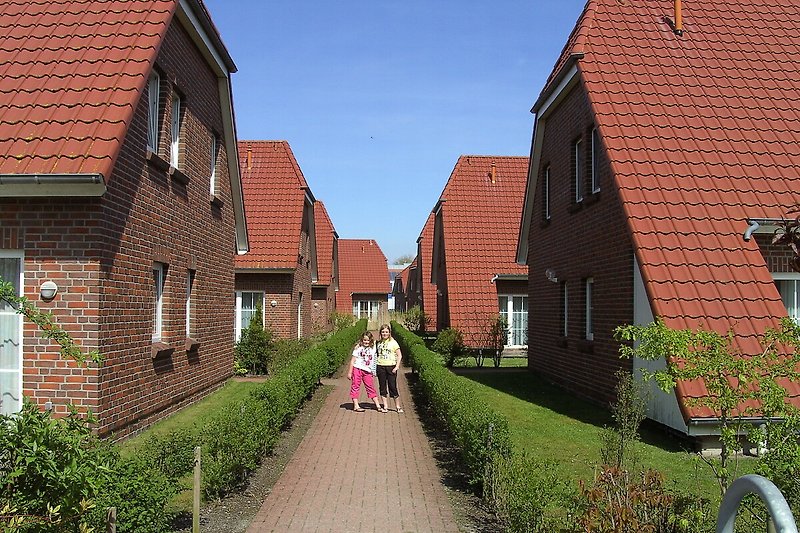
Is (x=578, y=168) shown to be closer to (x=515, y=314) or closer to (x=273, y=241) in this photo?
(x=273, y=241)

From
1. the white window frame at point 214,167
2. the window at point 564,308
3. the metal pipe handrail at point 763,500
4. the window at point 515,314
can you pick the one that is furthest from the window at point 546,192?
the metal pipe handrail at point 763,500

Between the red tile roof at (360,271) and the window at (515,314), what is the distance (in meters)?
25.9

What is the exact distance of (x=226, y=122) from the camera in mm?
15742

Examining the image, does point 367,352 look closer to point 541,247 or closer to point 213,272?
point 213,272

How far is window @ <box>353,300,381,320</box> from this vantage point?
2194 inches

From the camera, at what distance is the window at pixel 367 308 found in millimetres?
A: 55719

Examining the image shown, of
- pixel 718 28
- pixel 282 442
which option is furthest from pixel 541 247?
pixel 282 442

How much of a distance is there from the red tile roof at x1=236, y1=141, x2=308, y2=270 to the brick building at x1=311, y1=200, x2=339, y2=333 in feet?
28.8

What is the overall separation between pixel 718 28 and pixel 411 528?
11.3 metres

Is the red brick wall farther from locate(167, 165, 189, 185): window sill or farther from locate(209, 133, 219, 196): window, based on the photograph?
locate(209, 133, 219, 196): window

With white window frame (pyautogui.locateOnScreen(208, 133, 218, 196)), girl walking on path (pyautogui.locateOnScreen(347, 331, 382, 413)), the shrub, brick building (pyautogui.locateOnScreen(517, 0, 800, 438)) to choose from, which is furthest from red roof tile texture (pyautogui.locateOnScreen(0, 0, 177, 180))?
the shrub

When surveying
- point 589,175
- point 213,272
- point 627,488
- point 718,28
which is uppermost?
point 718,28

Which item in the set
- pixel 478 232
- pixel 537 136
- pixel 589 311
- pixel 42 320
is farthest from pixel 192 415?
pixel 478 232

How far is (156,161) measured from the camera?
35.9ft
